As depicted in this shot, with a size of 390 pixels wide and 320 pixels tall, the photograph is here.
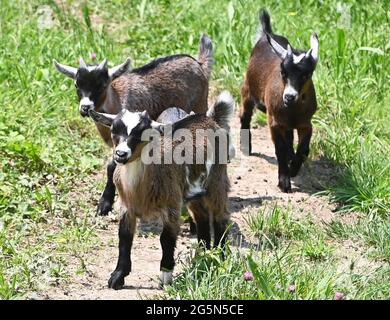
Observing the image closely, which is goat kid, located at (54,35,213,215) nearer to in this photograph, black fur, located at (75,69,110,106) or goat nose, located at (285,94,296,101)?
black fur, located at (75,69,110,106)

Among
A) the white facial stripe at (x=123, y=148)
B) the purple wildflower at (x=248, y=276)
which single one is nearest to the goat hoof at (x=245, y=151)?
the white facial stripe at (x=123, y=148)

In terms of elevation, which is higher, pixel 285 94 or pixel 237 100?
pixel 237 100

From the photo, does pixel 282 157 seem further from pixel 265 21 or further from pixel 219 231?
pixel 219 231

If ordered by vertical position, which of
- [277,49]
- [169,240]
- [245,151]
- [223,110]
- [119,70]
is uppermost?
[277,49]

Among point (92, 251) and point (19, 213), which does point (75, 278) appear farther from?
point (19, 213)

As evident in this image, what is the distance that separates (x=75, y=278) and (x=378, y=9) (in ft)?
20.0

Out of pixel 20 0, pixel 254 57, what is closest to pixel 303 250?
pixel 254 57

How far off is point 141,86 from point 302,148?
158 cm

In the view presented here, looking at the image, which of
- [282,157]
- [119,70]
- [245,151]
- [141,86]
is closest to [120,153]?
[119,70]

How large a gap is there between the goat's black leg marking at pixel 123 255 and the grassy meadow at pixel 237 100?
37 cm

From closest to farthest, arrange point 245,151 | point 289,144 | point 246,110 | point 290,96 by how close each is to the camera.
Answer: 1. point 290,96
2. point 289,144
3. point 245,151
4. point 246,110

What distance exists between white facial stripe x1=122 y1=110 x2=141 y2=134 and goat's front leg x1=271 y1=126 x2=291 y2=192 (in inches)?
105

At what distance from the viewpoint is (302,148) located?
947 cm

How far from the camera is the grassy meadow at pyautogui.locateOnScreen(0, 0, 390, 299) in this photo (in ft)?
22.2
